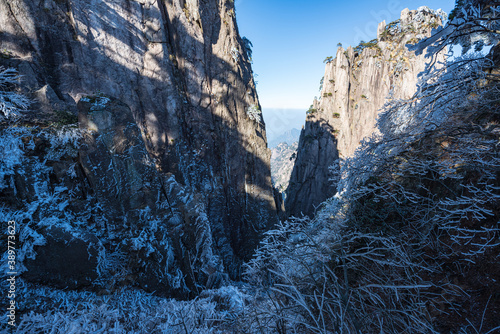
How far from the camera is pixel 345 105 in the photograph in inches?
1092

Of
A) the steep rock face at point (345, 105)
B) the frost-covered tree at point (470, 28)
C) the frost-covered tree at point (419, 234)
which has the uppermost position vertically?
the steep rock face at point (345, 105)

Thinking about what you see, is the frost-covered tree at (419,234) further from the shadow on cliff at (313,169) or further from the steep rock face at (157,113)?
the shadow on cliff at (313,169)

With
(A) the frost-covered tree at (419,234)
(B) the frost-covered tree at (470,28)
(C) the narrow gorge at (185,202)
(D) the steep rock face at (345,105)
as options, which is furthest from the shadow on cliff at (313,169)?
(B) the frost-covered tree at (470,28)

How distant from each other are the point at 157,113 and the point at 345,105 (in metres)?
25.0

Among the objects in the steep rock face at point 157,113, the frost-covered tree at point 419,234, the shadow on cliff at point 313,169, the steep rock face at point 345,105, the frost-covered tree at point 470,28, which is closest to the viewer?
the frost-covered tree at point 419,234

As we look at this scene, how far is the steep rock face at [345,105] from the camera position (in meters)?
26.0

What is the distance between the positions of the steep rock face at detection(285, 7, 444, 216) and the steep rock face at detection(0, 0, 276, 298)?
13.0 metres

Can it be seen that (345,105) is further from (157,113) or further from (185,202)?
(185,202)

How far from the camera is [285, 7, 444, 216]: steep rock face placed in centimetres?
2605

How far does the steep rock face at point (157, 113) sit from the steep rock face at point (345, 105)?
1304 cm

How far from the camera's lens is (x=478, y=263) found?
2797 mm

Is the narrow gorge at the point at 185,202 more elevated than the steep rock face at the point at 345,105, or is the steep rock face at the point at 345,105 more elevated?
the steep rock face at the point at 345,105

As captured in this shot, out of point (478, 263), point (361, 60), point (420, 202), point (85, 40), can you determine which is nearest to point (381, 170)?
point (420, 202)

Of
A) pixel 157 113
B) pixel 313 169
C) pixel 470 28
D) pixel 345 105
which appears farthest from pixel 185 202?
pixel 345 105
